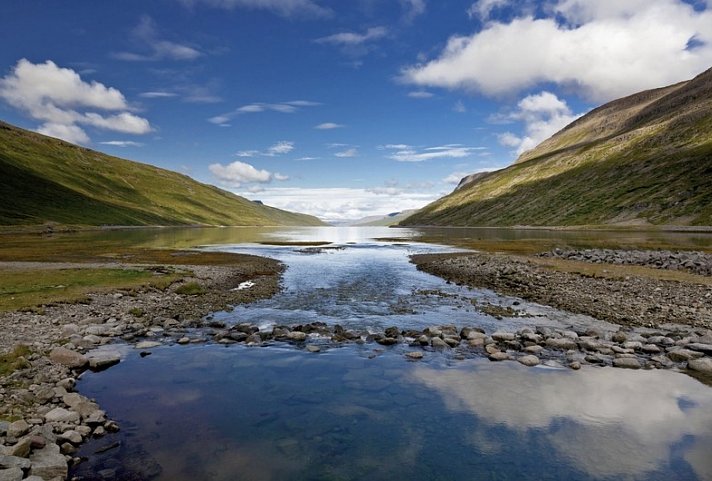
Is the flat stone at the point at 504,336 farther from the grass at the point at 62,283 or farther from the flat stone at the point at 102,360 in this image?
the grass at the point at 62,283

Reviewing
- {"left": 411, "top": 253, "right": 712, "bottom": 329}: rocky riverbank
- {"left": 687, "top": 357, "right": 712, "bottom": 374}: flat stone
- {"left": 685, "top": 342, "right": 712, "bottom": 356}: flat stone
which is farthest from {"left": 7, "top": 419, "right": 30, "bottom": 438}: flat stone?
A: {"left": 411, "top": 253, "right": 712, "bottom": 329}: rocky riverbank

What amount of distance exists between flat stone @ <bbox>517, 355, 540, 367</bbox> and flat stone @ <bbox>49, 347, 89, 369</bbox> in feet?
67.6

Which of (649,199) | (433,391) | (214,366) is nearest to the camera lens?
(433,391)

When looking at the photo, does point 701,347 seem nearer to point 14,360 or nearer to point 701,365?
point 701,365

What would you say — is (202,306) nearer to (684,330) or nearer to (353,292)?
(353,292)

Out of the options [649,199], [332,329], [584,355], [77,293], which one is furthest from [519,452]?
[649,199]

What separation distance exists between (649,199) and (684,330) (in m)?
192

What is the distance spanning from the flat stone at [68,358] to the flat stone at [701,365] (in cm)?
2782

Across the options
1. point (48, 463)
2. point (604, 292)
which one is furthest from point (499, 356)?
point (604, 292)

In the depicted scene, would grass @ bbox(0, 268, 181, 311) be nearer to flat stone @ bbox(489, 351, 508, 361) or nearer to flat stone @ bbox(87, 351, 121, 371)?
flat stone @ bbox(87, 351, 121, 371)

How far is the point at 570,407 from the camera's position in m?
15.5

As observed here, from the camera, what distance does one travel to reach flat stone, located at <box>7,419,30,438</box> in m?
12.2

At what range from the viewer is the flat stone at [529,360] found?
65.3 ft

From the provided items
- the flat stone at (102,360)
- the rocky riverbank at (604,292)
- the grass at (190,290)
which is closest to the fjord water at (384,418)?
the flat stone at (102,360)
